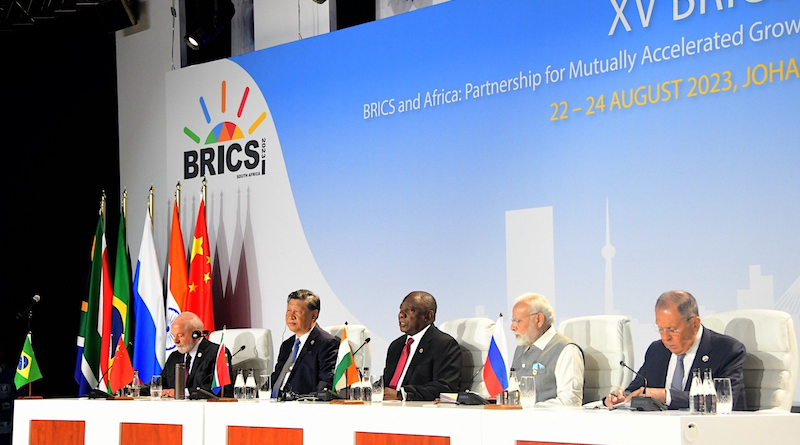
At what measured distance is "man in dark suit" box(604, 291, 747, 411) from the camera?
12.2 ft

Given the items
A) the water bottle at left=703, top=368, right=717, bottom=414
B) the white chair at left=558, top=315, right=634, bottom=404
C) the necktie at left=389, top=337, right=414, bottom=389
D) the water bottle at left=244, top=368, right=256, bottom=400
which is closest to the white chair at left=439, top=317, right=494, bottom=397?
the necktie at left=389, top=337, right=414, bottom=389

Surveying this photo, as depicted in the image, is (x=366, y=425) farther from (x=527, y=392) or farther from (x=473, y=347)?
(x=473, y=347)

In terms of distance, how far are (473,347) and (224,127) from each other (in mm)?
3083

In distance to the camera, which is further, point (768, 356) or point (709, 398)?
point (768, 356)

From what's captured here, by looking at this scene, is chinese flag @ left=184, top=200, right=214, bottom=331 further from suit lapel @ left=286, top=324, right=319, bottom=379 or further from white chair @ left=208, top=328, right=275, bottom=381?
suit lapel @ left=286, top=324, right=319, bottom=379

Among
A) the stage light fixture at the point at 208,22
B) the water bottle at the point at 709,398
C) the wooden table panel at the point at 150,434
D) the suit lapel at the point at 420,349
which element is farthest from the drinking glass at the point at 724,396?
the stage light fixture at the point at 208,22

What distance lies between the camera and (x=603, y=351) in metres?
4.30

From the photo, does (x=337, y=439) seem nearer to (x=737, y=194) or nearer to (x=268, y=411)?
(x=268, y=411)

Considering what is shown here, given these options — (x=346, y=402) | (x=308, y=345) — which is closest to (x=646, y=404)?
(x=346, y=402)

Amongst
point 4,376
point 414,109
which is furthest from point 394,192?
point 4,376

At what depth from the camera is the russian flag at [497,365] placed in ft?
12.5

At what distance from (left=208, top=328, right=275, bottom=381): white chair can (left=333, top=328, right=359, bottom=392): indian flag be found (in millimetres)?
1223

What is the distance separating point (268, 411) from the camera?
3932 millimetres

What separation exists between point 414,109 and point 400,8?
0.80 m
